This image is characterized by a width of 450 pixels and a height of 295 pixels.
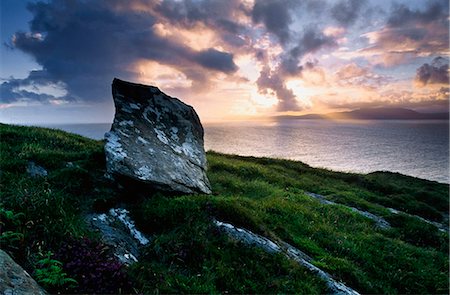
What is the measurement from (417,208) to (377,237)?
542 inches

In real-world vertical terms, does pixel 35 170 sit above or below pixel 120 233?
above

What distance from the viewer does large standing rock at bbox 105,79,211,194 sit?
11.0 metres

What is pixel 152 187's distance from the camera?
11102 millimetres

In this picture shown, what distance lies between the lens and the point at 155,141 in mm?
13008

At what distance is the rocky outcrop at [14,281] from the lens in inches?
187

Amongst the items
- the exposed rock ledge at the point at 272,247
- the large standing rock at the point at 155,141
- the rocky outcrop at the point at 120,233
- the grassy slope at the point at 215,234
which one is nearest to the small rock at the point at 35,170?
the grassy slope at the point at 215,234

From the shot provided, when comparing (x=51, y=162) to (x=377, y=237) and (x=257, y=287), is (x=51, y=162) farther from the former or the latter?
(x=377, y=237)

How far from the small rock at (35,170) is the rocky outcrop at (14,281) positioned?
21.9 ft

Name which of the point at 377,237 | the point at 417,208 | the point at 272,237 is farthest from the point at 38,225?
the point at 417,208

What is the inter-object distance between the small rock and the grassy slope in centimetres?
24

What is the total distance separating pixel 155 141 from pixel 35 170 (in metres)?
4.66

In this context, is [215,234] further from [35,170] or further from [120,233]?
[35,170]

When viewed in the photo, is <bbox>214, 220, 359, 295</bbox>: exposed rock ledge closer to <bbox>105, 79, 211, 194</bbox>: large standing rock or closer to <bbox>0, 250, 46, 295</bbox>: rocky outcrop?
<bbox>105, 79, 211, 194</bbox>: large standing rock

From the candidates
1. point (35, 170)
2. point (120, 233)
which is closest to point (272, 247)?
point (120, 233)
